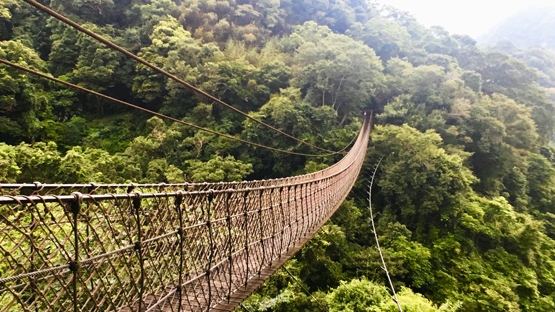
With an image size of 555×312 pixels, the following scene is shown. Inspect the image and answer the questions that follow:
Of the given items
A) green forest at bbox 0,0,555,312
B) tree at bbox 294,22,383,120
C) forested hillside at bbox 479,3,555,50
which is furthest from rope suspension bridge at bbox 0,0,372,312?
forested hillside at bbox 479,3,555,50

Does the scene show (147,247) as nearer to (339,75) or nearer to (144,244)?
(144,244)

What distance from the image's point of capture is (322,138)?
10.4 metres

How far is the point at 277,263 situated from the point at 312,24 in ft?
53.8

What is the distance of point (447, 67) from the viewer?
15.1 m

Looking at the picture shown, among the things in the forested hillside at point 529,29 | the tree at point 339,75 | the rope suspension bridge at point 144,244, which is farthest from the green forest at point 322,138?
the forested hillside at point 529,29

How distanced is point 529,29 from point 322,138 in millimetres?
42031

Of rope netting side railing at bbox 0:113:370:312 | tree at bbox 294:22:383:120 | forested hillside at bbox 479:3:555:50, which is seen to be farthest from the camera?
forested hillside at bbox 479:3:555:50

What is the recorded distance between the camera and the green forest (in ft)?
23.6

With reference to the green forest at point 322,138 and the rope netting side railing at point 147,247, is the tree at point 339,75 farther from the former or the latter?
the rope netting side railing at point 147,247

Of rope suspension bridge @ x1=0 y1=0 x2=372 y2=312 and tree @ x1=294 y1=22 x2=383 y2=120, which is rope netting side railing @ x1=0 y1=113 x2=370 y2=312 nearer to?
rope suspension bridge @ x1=0 y1=0 x2=372 y2=312

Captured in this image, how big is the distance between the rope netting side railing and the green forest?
13.2 feet

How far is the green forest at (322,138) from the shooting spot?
720 centimetres

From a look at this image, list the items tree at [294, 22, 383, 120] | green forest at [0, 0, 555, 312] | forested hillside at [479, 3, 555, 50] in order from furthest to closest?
forested hillside at [479, 3, 555, 50] < tree at [294, 22, 383, 120] < green forest at [0, 0, 555, 312]

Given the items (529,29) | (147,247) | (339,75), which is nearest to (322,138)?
(339,75)
